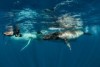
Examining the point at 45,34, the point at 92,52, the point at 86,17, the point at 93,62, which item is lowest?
the point at 93,62

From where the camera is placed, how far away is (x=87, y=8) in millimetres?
15602

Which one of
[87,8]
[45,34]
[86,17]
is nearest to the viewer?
[87,8]

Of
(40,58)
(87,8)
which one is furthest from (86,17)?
(40,58)

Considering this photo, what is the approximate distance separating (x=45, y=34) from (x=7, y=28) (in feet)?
11.5

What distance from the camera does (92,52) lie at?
36.8 m

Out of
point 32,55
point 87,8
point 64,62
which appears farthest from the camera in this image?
point 64,62

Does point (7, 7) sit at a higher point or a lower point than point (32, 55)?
higher

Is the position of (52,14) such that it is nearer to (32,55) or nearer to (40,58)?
(32,55)

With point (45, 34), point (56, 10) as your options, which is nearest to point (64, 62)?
point (45, 34)

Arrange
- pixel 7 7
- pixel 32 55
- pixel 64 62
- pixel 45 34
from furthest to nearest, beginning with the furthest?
pixel 64 62 → pixel 32 55 → pixel 45 34 → pixel 7 7

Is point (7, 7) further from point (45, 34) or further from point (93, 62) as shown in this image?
point (93, 62)

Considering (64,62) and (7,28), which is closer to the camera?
(7,28)

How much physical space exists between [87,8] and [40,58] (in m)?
24.8

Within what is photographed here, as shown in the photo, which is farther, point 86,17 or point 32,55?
point 32,55
